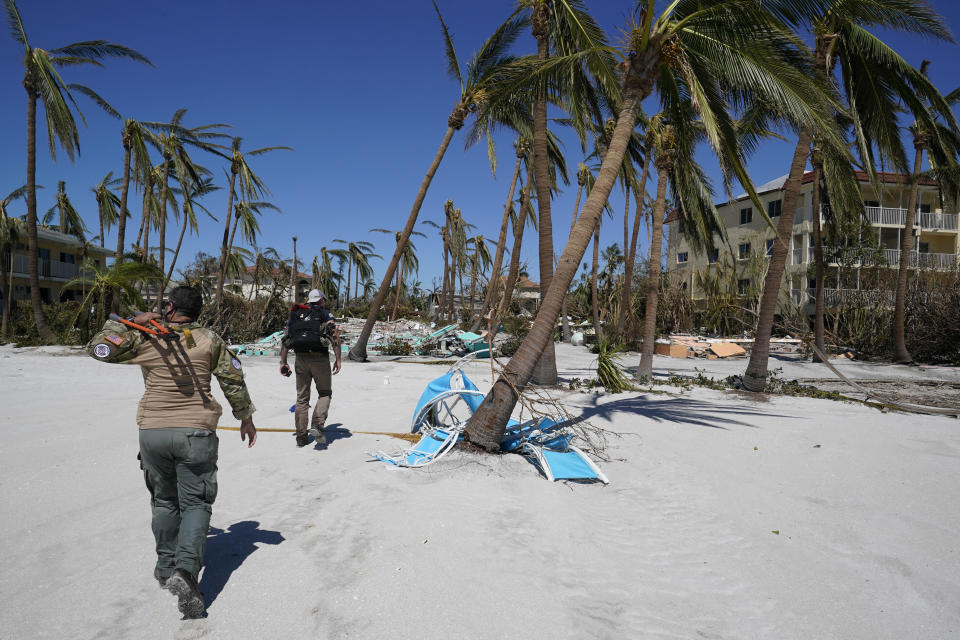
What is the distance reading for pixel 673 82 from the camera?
7.56 metres

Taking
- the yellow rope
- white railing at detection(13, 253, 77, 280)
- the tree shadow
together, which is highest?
white railing at detection(13, 253, 77, 280)

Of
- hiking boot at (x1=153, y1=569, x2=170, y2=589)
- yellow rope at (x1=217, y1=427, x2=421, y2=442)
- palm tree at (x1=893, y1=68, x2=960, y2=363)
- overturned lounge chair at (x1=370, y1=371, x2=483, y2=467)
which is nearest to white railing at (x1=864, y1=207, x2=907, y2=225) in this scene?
palm tree at (x1=893, y1=68, x2=960, y2=363)

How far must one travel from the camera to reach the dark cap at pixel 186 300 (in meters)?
2.91

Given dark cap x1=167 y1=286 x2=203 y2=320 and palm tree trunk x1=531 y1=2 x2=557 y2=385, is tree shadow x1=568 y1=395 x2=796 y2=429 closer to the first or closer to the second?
palm tree trunk x1=531 y1=2 x2=557 y2=385

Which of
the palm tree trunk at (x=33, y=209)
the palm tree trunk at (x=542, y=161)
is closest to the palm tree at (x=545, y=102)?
the palm tree trunk at (x=542, y=161)

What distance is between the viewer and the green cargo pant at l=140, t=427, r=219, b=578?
2736 mm

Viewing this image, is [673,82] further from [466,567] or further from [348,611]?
[348,611]

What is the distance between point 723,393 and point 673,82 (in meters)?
5.92

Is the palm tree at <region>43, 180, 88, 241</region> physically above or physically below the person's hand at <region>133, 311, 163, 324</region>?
above

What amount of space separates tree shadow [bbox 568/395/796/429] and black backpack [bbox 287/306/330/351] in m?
3.42

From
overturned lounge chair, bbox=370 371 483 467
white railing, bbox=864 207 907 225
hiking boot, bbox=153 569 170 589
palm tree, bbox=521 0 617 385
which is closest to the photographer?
hiking boot, bbox=153 569 170 589

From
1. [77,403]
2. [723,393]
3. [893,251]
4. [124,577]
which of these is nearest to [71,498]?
[124,577]

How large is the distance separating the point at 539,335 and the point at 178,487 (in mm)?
3617

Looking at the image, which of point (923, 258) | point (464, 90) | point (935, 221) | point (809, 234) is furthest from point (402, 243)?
point (935, 221)
